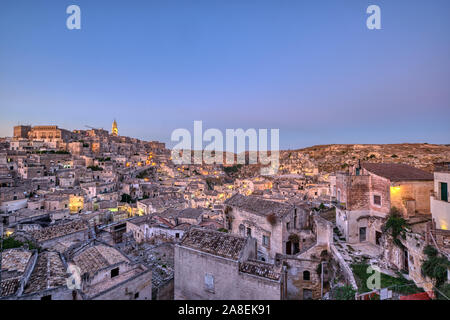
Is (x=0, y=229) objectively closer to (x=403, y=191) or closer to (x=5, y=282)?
(x=5, y=282)

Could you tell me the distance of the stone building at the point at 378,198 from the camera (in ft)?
46.6

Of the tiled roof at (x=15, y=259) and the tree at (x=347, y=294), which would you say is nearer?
the tree at (x=347, y=294)

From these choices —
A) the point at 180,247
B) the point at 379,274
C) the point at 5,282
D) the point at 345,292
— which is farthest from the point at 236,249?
the point at 5,282

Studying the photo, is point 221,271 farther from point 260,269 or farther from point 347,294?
point 347,294

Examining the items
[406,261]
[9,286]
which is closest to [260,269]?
[406,261]

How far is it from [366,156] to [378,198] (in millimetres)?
73420

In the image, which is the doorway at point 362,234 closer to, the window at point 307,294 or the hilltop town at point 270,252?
the hilltop town at point 270,252

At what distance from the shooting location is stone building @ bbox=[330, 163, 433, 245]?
1422cm

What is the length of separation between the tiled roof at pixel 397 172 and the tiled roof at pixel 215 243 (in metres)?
10.5

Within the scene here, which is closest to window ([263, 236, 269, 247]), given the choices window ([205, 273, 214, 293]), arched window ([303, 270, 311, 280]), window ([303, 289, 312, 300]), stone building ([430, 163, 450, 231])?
arched window ([303, 270, 311, 280])

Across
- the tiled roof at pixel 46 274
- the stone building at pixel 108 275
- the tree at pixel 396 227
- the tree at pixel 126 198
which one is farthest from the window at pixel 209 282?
the tree at pixel 126 198

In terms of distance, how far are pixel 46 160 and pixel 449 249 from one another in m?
68.5

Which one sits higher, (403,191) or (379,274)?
(403,191)

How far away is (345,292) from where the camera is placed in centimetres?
859
